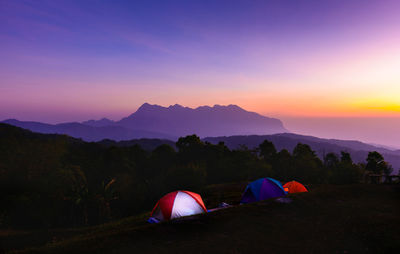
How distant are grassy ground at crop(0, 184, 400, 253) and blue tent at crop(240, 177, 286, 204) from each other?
416 centimetres

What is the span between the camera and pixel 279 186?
60.7 ft

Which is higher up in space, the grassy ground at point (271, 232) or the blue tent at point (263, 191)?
the grassy ground at point (271, 232)

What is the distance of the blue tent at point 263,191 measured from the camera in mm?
17969

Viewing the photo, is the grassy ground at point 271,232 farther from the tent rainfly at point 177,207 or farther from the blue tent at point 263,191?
the blue tent at point 263,191

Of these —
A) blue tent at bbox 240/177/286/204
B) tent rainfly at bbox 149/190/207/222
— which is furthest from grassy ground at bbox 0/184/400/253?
blue tent at bbox 240/177/286/204

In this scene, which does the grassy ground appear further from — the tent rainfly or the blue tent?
the blue tent

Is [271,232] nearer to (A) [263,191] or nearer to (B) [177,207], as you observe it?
(B) [177,207]

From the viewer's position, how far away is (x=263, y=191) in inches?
712

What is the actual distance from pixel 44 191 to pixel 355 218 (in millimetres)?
44489

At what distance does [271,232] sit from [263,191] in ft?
28.6

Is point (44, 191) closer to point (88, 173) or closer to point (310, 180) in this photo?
point (88, 173)

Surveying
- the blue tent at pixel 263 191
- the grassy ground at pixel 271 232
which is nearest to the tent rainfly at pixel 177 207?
the grassy ground at pixel 271 232

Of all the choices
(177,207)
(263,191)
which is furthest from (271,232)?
(263,191)

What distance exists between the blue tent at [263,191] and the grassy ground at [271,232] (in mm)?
4156
